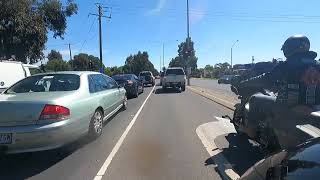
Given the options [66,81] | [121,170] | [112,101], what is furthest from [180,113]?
[121,170]

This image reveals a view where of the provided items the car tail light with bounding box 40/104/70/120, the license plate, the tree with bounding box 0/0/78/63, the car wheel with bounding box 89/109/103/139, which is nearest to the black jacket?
the car tail light with bounding box 40/104/70/120

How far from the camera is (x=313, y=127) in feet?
15.1

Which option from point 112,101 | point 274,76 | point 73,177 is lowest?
point 73,177

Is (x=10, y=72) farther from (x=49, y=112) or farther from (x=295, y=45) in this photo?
(x=295, y=45)

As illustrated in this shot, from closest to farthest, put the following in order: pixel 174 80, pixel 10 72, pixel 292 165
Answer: pixel 292 165 → pixel 10 72 → pixel 174 80

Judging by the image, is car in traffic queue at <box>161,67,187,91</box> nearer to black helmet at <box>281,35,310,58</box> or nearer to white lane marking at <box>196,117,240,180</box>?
white lane marking at <box>196,117,240,180</box>

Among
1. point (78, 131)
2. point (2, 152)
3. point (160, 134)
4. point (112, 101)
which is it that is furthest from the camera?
point (112, 101)

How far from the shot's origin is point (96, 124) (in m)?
9.52

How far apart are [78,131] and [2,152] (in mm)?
1454

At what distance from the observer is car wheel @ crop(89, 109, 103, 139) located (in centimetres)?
918

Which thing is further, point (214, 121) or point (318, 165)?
point (214, 121)

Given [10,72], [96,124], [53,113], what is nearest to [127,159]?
[53,113]

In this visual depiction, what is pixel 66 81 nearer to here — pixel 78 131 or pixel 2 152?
pixel 78 131

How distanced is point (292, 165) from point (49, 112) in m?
5.30
